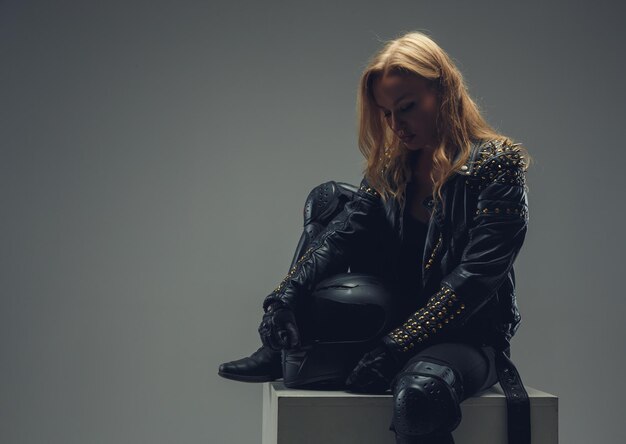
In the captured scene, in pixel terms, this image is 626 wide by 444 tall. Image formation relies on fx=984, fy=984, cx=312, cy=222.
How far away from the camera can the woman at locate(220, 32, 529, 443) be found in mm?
2498

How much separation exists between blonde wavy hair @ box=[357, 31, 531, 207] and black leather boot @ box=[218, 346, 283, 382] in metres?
0.58

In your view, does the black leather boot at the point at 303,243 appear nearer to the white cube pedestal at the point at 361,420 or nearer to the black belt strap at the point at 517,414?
the white cube pedestal at the point at 361,420

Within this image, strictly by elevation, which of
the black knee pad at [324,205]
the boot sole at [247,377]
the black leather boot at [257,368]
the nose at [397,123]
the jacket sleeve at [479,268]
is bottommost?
the boot sole at [247,377]

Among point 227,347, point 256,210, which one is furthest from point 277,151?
point 227,347

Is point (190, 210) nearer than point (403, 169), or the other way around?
point (403, 169)

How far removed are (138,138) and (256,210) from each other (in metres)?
0.63

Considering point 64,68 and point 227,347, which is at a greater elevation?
point 64,68

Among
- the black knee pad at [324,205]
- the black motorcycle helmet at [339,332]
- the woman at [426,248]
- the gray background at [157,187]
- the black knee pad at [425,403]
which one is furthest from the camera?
the gray background at [157,187]

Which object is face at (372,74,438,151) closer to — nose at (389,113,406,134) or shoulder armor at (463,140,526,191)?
nose at (389,113,406,134)

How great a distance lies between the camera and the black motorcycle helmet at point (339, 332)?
2.63 m

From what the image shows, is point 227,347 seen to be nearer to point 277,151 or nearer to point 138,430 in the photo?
point 138,430

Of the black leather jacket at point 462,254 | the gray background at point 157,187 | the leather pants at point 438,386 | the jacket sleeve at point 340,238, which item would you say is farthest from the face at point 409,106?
the gray background at point 157,187

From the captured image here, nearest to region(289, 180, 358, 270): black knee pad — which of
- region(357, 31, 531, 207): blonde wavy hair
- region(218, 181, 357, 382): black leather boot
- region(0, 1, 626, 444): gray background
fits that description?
region(218, 181, 357, 382): black leather boot

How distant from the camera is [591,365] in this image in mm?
4727
